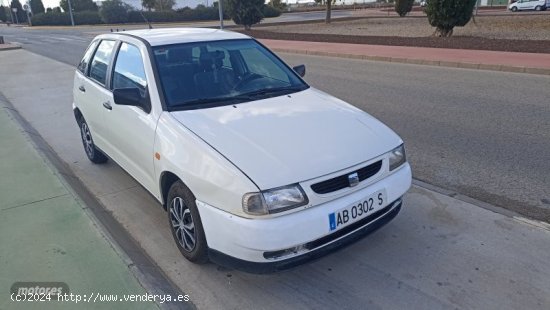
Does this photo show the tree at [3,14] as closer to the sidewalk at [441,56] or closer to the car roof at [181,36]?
the sidewalk at [441,56]

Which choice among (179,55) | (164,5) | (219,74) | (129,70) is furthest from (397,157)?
(164,5)

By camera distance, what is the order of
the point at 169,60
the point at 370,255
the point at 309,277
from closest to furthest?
1. the point at 309,277
2. the point at 370,255
3. the point at 169,60

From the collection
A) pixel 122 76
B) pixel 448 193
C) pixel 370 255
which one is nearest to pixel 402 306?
pixel 370 255

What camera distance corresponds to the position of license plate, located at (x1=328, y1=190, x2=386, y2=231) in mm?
2611

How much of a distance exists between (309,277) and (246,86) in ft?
5.80

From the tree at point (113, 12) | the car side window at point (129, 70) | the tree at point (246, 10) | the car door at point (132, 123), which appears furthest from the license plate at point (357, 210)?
the tree at point (113, 12)

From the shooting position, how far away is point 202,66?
3.71 m

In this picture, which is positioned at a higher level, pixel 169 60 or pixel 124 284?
pixel 169 60

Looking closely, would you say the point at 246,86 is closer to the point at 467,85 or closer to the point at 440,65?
the point at 467,85

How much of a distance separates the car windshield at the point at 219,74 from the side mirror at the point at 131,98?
20 cm

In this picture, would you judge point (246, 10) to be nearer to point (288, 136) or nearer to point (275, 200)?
point (288, 136)

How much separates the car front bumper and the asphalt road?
2.02 metres

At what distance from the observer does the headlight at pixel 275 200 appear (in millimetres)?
2471

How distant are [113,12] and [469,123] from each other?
51162 millimetres
